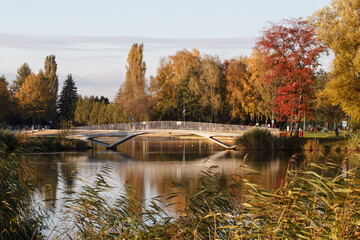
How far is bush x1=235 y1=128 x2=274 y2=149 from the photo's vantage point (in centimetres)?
3781

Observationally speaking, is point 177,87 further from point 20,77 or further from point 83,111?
point 20,77

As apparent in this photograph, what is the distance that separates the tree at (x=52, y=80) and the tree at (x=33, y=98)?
136 inches

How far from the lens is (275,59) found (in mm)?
37000

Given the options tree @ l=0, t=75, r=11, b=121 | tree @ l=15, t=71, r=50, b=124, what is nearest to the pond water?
tree @ l=0, t=75, r=11, b=121

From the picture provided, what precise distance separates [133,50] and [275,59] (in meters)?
33.4

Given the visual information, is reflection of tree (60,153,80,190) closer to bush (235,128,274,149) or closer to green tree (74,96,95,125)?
bush (235,128,274,149)

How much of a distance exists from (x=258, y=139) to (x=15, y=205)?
101 ft

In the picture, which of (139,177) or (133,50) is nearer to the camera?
(139,177)

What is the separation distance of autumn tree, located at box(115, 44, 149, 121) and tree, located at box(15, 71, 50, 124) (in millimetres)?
11506

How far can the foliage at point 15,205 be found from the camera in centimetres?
828

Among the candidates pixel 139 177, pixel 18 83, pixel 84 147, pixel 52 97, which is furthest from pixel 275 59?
pixel 18 83

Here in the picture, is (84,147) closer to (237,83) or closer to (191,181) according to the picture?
(191,181)

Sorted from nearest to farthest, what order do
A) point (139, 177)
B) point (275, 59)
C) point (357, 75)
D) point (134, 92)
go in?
point (139, 177) < point (357, 75) < point (275, 59) < point (134, 92)

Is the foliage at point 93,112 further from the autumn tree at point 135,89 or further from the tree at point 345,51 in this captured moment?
the tree at point 345,51
